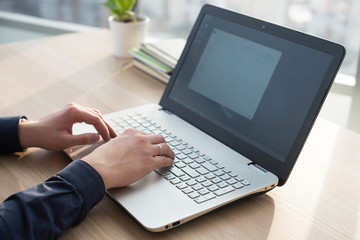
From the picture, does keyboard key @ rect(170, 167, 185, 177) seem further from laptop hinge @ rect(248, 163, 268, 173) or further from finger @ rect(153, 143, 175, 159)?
laptop hinge @ rect(248, 163, 268, 173)

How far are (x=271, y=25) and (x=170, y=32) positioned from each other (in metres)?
1.30

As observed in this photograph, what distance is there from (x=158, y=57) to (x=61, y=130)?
54 cm

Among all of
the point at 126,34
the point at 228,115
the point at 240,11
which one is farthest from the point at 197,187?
the point at 240,11

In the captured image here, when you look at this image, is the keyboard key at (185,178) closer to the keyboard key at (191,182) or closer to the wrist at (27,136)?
the keyboard key at (191,182)

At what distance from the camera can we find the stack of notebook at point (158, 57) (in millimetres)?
1287

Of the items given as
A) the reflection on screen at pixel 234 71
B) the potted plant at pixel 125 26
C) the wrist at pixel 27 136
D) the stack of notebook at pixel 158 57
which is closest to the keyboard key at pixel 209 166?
the reflection on screen at pixel 234 71

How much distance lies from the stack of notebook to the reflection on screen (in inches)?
11.6

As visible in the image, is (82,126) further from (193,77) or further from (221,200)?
(221,200)

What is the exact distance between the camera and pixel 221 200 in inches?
27.9

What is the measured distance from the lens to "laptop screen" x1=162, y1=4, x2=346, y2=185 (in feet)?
2.56

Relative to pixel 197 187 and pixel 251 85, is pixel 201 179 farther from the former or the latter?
pixel 251 85

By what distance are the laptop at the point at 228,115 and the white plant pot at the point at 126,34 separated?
0.47m

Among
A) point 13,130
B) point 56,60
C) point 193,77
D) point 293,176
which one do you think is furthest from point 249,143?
point 56,60

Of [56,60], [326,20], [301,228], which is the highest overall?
[326,20]
